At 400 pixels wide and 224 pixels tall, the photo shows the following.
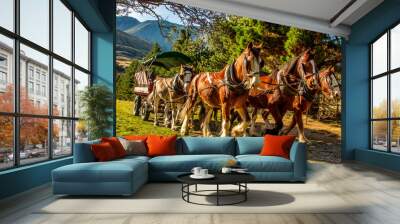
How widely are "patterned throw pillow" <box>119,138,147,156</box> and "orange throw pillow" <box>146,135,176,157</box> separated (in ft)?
0.36

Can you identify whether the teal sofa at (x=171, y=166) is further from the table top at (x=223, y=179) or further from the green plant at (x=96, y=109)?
the green plant at (x=96, y=109)

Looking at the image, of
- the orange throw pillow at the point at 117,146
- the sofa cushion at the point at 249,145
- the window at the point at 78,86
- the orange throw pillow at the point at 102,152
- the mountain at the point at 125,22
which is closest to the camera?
the orange throw pillow at the point at 102,152

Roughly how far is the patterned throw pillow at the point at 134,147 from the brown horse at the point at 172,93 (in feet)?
7.12

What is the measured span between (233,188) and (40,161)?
3.13 meters

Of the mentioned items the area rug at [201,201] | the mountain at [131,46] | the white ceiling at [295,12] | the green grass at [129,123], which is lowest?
the area rug at [201,201]

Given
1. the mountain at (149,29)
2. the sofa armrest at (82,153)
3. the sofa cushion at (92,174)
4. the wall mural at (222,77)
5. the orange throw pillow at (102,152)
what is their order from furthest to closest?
the mountain at (149,29)
the wall mural at (222,77)
the orange throw pillow at (102,152)
the sofa armrest at (82,153)
the sofa cushion at (92,174)

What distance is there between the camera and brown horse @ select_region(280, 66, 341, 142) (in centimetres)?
846

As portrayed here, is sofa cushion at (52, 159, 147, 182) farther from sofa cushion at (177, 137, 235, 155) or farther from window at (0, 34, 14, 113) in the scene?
sofa cushion at (177, 137, 235, 155)

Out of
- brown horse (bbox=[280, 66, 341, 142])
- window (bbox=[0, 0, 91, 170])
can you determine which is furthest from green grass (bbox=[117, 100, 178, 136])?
brown horse (bbox=[280, 66, 341, 142])

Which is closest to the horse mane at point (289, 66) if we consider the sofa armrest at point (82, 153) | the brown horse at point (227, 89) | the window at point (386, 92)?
the brown horse at point (227, 89)

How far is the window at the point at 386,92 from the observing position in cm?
796

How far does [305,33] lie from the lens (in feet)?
29.4

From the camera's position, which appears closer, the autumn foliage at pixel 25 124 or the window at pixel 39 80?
the autumn foliage at pixel 25 124

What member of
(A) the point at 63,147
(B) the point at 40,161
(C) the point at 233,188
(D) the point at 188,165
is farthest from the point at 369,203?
(A) the point at 63,147
